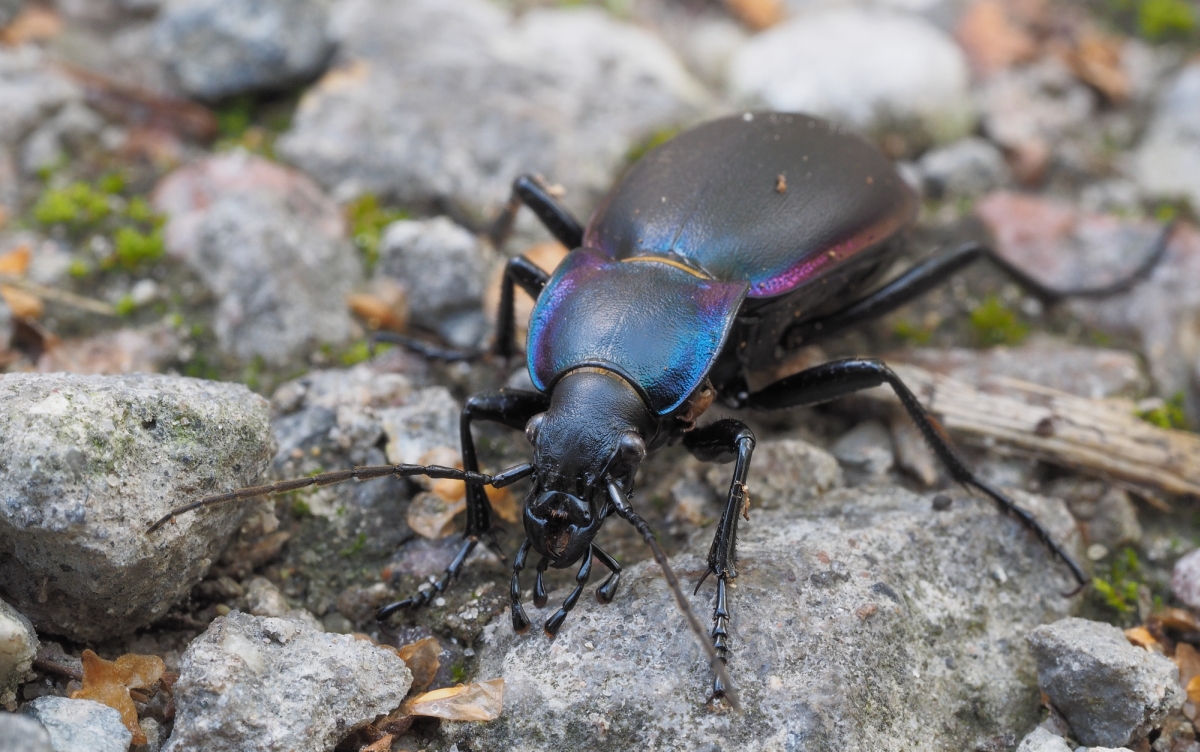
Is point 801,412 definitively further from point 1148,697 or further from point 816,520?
point 1148,697

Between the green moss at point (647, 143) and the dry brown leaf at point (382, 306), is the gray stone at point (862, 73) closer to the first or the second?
the green moss at point (647, 143)

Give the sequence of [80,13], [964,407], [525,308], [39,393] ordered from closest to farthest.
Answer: [39,393]
[964,407]
[525,308]
[80,13]

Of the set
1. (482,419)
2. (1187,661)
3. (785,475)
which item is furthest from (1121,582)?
(482,419)

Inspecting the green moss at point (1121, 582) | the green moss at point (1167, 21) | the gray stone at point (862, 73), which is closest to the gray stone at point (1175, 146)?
the green moss at point (1167, 21)

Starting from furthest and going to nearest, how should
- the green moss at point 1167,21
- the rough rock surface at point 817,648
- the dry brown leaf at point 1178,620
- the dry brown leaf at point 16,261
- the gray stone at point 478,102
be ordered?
the green moss at point 1167,21 → the gray stone at point 478,102 → the dry brown leaf at point 16,261 → the dry brown leaf at point 1178,620 → the rough rock surface at point 817,648

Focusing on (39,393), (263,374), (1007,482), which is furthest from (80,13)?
(1007,482)

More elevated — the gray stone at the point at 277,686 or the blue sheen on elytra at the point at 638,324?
the blue sheen on elytra at the point at 638,324

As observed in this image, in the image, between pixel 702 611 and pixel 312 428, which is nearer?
pixel 702 611
